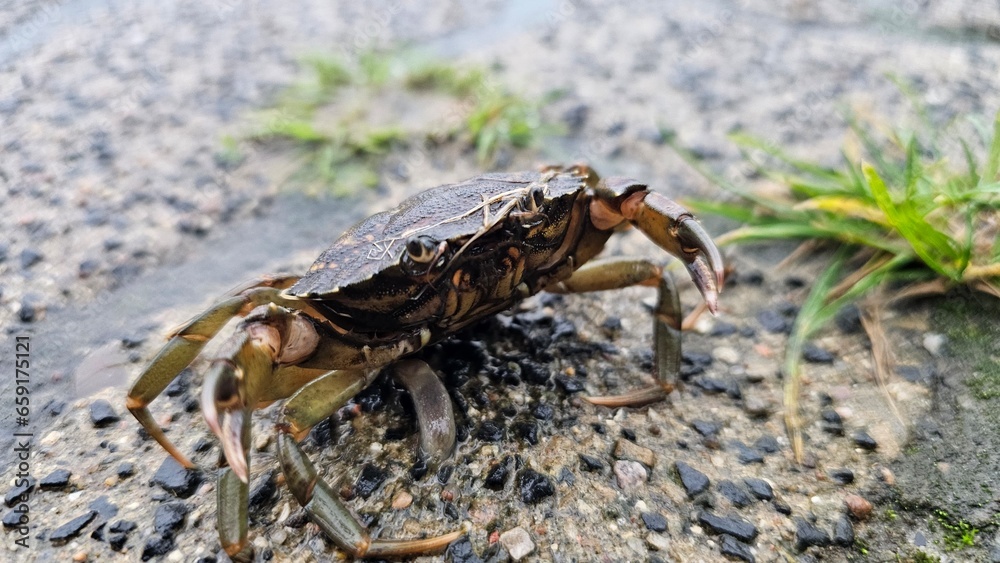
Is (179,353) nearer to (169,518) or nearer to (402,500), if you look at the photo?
(169,518)

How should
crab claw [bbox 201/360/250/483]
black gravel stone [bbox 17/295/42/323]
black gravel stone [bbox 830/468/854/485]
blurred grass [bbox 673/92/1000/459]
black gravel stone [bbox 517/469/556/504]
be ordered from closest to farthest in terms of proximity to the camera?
crab claw [bbox 201/360/250/483], black gravel stone [bbox 517/469/556/504], black gravel stone [bbox 830/468/854/485], blurred grass [bbox 673/92/1000/459], black gravel stone [bbox 17/295/42/323]

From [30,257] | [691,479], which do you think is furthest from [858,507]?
[30,257]

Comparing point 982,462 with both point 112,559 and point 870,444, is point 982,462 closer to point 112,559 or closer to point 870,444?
point 870,444

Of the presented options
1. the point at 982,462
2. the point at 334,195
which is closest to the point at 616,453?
the point at 982,462

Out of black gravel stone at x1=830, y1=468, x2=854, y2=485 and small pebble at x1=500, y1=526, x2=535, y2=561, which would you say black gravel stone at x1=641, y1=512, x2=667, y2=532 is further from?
black gravel stone at x1=830, y1=468, x2=854, y2=485

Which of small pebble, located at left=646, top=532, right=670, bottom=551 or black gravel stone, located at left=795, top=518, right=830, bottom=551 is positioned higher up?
small pebble, located at left=646, top=532, right=670, bottom=551

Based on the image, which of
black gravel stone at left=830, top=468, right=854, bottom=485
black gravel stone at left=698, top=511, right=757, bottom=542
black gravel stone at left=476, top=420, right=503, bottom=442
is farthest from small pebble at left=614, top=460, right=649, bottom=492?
black gravel stone at left=830, top=468, right=854, bottom=485
